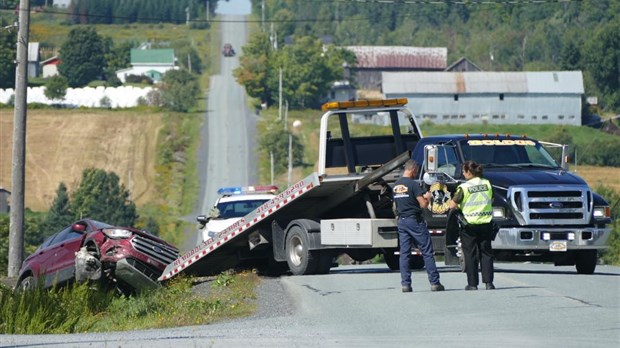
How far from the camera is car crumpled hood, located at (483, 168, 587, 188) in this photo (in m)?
20.9

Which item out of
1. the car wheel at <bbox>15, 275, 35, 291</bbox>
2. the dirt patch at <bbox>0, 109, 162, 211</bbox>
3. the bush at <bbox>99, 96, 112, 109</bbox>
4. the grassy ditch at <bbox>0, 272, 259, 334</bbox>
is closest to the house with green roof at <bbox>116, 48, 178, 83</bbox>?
the bush at <bbox>99, 96, 112, 109</bbox>

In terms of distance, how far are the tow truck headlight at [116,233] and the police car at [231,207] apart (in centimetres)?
477

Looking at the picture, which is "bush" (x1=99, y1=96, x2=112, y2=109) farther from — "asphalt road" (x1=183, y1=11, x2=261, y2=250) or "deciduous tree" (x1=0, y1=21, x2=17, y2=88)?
"deciduous tree" (x1=0, y1=21, x2=17, y2=88)

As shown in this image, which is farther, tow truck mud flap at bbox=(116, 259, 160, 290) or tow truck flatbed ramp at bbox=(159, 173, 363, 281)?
tow truck mud flap at bbox=(116, 259, 160, 290)

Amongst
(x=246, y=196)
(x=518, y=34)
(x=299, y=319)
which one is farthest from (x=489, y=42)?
(x=299, y=319)

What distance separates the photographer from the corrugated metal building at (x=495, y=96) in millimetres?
124312

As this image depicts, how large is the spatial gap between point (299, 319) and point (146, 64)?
553 ft

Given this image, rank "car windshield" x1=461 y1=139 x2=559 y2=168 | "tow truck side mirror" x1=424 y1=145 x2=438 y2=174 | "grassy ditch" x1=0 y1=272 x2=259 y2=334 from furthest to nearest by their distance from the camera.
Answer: "car windshield" x1=461 y1=139 x2=559 y2=168
"tow truck side mirror" x1=424 y1=145 x2=438 y2=174
"grassy ditch" x1=0 y1=272 x2=259 y2=334

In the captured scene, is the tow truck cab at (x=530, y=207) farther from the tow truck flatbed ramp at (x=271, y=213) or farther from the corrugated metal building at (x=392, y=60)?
the corrugated metal building at (x=392, y=60)

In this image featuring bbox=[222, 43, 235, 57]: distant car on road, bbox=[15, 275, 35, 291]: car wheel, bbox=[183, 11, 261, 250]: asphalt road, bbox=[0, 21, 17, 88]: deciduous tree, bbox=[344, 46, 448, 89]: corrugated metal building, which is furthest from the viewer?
bbox=[222, 43, 235, 57]: distant car on road

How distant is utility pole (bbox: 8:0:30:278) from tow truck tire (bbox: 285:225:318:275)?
36.1 feet

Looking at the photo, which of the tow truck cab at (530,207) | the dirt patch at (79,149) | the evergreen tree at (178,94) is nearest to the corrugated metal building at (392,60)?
the evergreen tree at (178,94)

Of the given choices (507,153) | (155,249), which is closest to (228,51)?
(155,249)

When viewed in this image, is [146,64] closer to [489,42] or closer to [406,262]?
[489,42]
